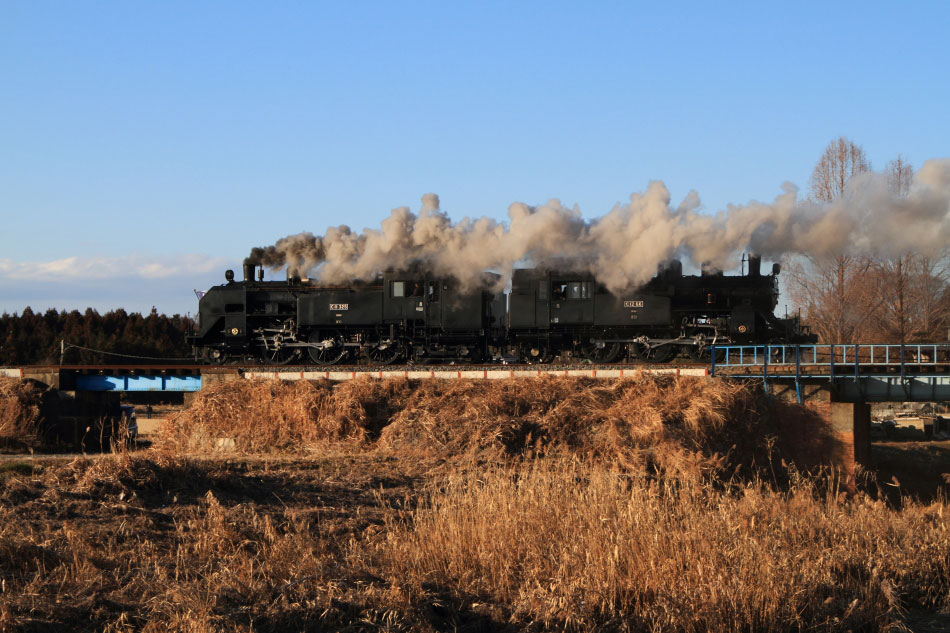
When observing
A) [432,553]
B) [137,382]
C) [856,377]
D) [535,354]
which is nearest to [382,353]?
[535,354]

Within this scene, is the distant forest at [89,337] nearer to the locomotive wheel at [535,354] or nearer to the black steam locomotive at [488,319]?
the black steam locomotive at [488,319]

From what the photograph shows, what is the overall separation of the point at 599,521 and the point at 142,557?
5417 mm

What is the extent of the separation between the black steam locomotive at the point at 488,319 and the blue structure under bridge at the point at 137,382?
1643 millimetres

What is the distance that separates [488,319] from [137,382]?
12.8 meters

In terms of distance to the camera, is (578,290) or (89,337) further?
(89,337)

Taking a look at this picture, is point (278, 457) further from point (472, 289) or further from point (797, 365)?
point (797, 365)

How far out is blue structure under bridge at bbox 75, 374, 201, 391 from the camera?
97.7ft

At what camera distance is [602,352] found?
92.6 feet

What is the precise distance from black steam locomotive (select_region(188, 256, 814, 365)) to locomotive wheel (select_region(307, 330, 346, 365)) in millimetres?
38

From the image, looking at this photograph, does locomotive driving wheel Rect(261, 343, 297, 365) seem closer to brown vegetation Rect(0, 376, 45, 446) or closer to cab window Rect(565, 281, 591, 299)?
brown vegetation Rect(0, 376, 45, 446)

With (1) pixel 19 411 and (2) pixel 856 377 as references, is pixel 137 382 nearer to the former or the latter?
(1) pixel 19 411

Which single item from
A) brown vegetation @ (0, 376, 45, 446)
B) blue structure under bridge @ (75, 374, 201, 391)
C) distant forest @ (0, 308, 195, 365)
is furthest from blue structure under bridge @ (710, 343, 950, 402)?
distant forest @ (0, 308, 195, 365)

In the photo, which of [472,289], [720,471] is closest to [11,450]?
[472,289]

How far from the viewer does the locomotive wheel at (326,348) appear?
96.5ft
